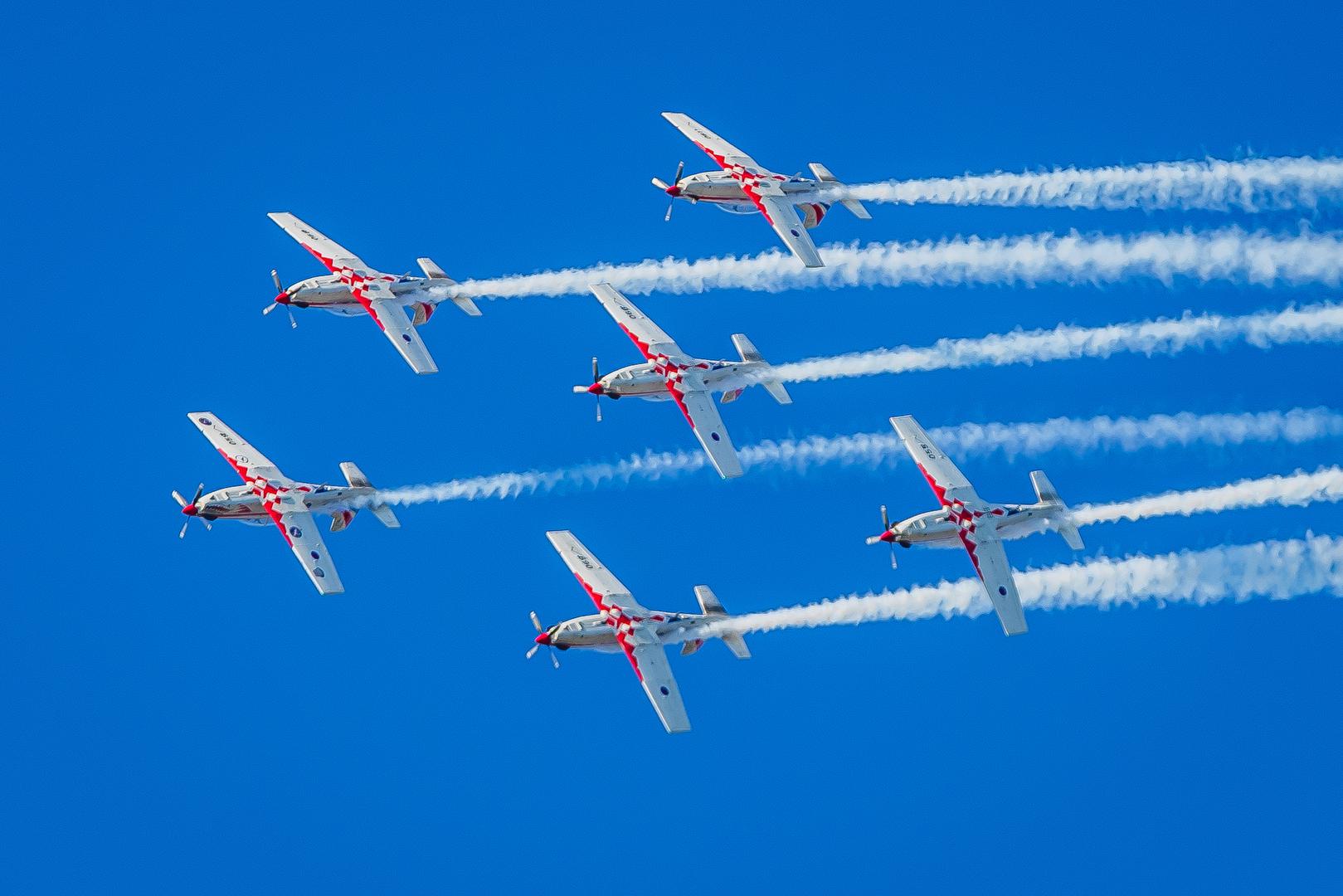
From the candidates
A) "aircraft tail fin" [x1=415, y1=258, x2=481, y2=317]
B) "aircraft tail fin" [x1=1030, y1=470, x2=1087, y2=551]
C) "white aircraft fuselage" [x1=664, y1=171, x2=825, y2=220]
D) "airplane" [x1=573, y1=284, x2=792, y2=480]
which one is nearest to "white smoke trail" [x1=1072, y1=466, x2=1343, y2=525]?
"aircraft tail fin" [x1=1030, y1=470, x2=1087, y2=551]

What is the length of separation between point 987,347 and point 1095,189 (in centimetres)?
667

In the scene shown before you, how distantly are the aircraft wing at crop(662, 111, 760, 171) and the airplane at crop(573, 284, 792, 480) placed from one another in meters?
5.99

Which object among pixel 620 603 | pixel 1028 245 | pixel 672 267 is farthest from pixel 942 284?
pixel 620 603

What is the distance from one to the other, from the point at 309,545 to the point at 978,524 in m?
19.7

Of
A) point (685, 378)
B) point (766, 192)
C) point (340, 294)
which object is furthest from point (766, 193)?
point (340, 294)

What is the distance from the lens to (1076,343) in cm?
8350

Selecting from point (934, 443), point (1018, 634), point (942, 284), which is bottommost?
point (1018, 634)

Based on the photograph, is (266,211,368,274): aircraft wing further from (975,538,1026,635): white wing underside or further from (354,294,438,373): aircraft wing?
(975,538,1026,635): white wing underside

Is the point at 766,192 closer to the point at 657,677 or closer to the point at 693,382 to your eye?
the point at 693,382

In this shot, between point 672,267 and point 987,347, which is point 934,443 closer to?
point 987,347

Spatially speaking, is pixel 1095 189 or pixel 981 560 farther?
pixel 1095 189

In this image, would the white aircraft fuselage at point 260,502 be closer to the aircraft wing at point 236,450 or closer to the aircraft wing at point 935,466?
the aircraft wing at point 236,450

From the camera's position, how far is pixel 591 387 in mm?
87000

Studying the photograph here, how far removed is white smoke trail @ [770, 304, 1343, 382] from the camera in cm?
8175
